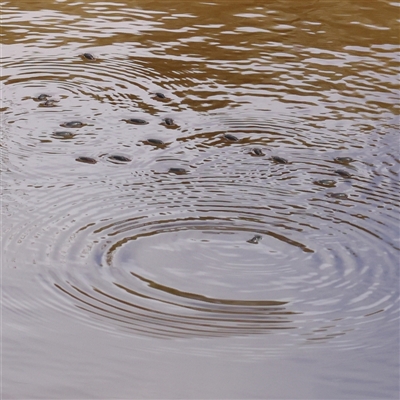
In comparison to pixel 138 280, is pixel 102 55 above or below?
above

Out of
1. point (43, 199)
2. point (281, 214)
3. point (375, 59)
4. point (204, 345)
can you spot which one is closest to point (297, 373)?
point (204, 345)

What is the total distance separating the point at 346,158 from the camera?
257cm

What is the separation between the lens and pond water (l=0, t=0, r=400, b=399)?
1.65 metres

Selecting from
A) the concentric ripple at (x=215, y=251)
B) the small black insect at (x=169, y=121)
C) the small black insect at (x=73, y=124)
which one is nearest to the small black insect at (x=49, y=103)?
the small black insect at (x=73, y=124)

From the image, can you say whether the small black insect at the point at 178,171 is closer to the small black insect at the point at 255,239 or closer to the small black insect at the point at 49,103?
the small black insect at the point at 255,239

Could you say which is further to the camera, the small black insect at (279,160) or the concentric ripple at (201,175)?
the small black insect at (279,160)

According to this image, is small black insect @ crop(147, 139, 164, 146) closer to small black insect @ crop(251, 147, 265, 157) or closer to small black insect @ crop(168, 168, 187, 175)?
small black insect @ crop(168, 168, 187, 175)

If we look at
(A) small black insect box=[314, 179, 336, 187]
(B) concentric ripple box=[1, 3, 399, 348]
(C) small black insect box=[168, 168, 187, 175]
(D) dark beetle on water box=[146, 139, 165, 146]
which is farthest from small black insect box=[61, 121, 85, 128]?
(A) small black insect box=[314, 179, 336, 187]

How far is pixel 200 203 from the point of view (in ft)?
7.50

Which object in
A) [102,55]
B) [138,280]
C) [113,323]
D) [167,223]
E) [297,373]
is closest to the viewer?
[297,373]

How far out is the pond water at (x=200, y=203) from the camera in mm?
1651

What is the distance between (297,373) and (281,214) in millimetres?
707

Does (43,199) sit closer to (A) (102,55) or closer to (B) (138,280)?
(B) (138,280)

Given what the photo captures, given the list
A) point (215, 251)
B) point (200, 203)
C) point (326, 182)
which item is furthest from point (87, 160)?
point (326, 182)
